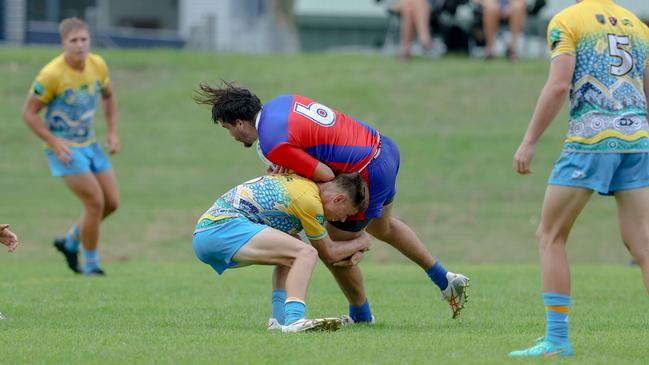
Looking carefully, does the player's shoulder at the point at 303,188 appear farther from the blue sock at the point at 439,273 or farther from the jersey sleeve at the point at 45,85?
the jersey sleeve at the point at 45,85

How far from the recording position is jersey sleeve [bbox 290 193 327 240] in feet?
24.6

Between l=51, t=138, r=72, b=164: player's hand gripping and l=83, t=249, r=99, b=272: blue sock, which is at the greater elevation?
l=51, t=138, r=72, b=164: player's hand gripping

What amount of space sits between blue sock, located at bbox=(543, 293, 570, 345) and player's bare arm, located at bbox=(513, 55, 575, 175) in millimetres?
740

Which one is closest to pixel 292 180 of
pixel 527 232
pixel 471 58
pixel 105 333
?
pixel 105 333

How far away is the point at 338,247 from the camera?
7.84 meters

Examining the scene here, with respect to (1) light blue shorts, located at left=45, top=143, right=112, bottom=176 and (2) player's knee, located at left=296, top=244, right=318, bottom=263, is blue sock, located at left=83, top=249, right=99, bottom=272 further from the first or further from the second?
(2) player's knee, located at left=296, top=244, right=318, bottom=263

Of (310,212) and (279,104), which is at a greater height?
(279,104)

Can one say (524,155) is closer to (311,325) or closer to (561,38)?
(561,38)

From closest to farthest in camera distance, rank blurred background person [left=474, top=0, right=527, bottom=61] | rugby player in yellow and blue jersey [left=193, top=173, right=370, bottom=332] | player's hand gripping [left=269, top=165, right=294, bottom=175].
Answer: rugby player in yellow and blue jersey [left=193, top=173, right=370, bottom=332] → player's hand gripping [left=269, top=165, right=294, bottom=175] → blurred background person [left=474, top=0, right=527, bottom=61]

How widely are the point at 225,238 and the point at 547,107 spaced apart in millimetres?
2293

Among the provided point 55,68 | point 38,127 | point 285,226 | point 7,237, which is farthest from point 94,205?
point 285,226

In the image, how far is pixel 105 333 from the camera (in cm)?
754

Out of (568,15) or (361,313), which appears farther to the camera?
(361,313)

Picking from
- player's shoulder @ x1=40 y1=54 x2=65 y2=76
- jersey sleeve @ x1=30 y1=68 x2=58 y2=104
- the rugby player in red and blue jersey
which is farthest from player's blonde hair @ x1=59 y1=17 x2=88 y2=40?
the rugby player in red and blue jersey
